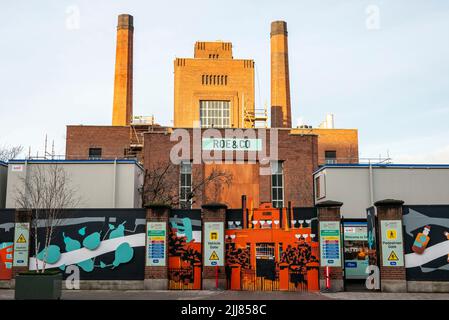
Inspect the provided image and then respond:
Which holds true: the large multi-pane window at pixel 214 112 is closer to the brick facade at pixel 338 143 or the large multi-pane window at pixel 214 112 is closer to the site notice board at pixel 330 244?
the brick facade at pixel 338 143

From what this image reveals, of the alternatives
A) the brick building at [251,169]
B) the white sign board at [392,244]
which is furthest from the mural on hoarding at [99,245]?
the brick building at [251,169]

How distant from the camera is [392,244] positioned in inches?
860

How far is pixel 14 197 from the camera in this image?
99.5ft

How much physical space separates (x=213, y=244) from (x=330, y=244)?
491cm

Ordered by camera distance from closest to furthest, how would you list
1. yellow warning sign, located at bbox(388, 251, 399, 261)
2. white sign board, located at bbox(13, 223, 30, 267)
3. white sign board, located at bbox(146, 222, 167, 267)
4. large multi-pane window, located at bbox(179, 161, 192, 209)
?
1. yellow warning sign, located at bbox(388, 251, 399, 261)
2. white sign board, located at bbox(146, 222, 167, 267)
3. white sign board, located at bbox(13, 223, 30, 267)
4. large multi-pane window, located at bbox(179, 161, 192, 209)

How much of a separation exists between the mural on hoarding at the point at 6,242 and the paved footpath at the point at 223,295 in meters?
1.22

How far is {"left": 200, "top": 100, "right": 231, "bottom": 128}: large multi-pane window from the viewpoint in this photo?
192 feet

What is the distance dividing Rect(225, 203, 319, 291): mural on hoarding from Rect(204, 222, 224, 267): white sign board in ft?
1.36

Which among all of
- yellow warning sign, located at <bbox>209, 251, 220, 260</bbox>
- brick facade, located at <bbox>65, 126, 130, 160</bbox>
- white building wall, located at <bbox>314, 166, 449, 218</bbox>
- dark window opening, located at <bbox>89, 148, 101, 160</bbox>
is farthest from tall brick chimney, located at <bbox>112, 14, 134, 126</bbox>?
yellow warning sign, located at <bbox>209, 251, 220, 260</bbox>

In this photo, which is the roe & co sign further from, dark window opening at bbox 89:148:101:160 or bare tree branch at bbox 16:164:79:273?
dark window opening at bbox 89:148:101:160

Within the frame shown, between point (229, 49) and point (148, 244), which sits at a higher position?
point (229, 49)
